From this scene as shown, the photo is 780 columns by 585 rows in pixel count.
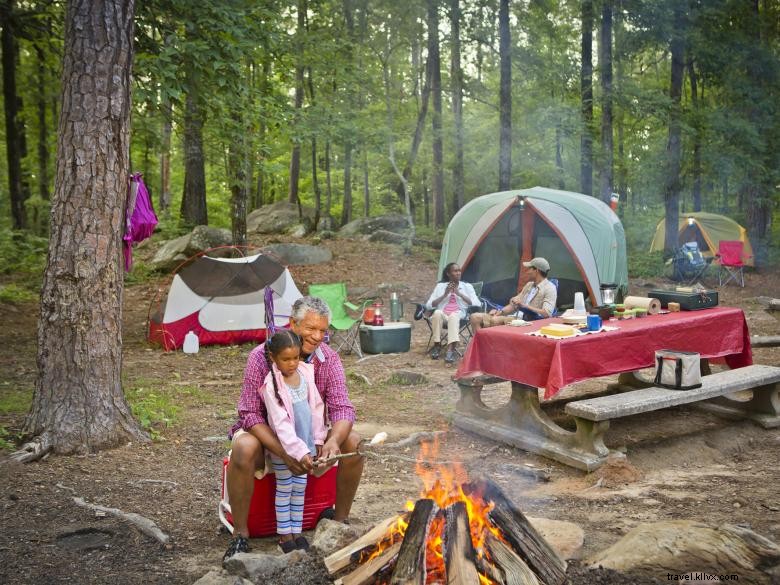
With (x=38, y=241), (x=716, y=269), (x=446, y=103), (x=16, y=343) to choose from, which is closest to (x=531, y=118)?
(x=716, y=269)

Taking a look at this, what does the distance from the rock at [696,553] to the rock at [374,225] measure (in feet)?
45.4

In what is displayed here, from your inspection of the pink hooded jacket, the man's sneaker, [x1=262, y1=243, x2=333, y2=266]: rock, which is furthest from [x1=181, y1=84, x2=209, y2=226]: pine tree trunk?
the man's sneaker

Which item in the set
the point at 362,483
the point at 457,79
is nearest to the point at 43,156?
the point at 457,79

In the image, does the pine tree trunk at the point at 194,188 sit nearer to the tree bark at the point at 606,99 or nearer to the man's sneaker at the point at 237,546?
the tree bark at the point at 606,99

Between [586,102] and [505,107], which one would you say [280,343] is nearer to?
[505,107]

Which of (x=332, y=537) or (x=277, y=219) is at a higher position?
(x=277, y=219)

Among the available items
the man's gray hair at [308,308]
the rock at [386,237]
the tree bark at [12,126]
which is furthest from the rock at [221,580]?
the rock at [386,237]

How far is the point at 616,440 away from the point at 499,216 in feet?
19.6

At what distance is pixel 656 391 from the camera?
15.2 ft

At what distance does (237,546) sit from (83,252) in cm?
222

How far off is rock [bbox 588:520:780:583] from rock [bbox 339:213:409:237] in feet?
45.4

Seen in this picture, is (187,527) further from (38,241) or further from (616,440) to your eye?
(38,241)

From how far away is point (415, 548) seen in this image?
2.33 meters

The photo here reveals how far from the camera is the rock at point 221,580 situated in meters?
2.40
